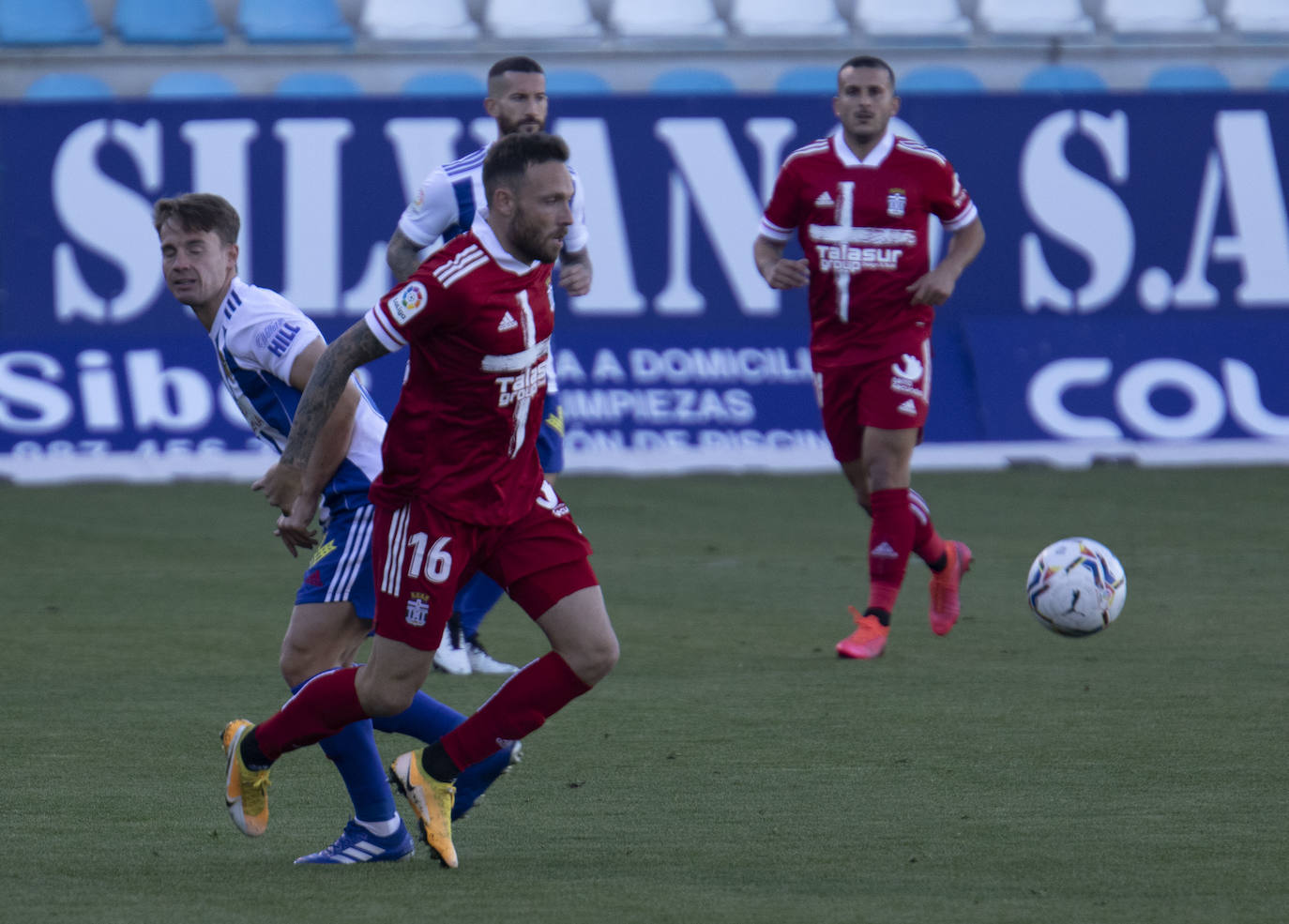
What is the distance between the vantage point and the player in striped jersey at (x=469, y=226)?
22.6 ft

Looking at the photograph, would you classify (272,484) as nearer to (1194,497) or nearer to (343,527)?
(343,527)

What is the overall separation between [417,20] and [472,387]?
13.5 metres

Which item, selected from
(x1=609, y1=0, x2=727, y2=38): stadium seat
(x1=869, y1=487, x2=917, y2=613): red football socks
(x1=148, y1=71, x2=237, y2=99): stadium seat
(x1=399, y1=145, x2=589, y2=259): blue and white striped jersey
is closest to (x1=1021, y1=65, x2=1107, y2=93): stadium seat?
(x1=609, y1=0, x2=727, y2=38): stadium seat

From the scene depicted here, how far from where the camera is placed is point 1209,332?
14.1 m

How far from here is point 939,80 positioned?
56.6 ft

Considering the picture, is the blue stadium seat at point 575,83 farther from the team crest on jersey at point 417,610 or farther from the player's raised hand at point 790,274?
the team crest on jersey at point 417,610

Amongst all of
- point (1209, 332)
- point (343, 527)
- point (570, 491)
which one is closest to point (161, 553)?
point (570, 491)

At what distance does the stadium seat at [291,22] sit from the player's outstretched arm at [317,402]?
13.2 m

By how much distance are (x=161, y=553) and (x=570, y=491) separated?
3.22 m

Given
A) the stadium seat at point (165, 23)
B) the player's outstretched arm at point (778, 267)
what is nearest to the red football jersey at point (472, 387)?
the player's outstretched arm at point (778, 267)

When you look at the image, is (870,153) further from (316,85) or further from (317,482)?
(316,85)

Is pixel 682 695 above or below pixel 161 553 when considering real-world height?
above

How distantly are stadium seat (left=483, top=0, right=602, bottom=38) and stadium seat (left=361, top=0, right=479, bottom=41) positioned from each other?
211mm

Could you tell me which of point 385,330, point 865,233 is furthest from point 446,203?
point 385,330
